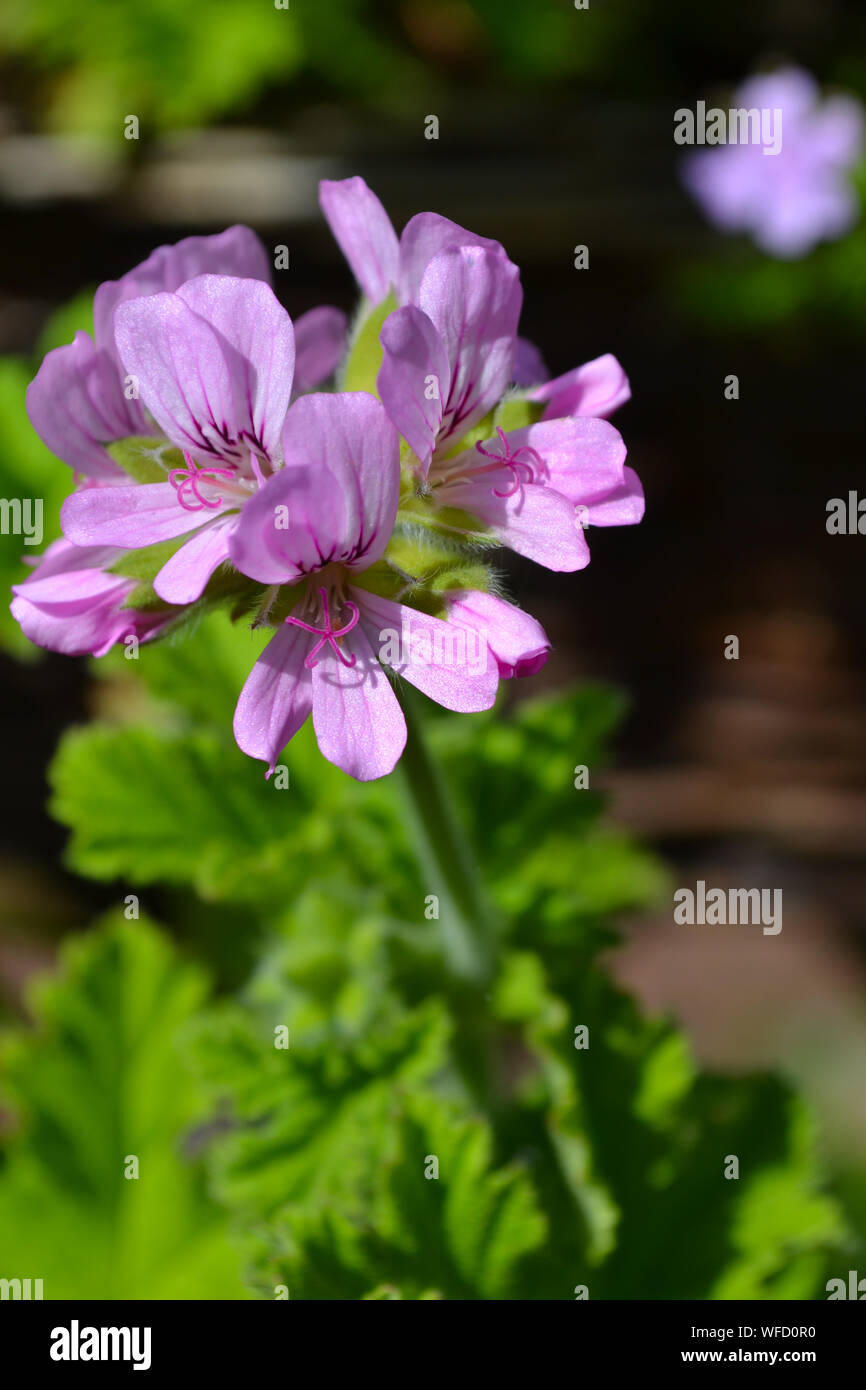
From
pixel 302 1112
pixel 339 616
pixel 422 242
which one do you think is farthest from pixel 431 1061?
pixel 422 242

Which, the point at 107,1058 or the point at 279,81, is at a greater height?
the point at 279,81

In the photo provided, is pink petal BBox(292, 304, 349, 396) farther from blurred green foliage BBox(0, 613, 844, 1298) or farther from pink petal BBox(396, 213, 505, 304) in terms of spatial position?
blurred green foliage BBox(0, 613, 844, 1298)

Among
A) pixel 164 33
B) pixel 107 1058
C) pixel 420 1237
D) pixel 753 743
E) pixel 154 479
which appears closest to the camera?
pixel 154 479

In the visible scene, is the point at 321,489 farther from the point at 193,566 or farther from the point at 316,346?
the point at 316,346

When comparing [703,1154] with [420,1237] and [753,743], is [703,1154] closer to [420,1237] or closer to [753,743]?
[420,1237]

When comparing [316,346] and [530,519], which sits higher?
[316,346]
